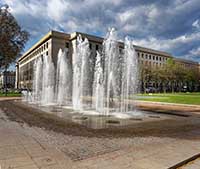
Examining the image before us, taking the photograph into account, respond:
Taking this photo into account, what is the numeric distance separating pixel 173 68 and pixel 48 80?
38814 millimetres

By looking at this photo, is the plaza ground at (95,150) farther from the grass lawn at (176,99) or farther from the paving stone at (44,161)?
the grass lawn at (176,99)

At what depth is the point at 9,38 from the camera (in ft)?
87.4

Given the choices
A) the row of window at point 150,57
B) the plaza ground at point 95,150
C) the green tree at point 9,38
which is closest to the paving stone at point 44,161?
the plaza ground at point 95,150

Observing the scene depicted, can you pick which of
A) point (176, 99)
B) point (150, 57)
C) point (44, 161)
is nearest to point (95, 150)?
point (44, 161)

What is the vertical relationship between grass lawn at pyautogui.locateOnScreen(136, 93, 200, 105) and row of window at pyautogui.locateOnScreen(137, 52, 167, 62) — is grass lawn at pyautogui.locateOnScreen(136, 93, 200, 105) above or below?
below

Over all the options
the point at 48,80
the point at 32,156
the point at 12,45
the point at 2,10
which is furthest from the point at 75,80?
the point at 32,156

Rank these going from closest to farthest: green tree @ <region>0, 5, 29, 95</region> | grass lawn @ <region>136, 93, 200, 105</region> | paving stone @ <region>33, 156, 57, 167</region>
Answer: paving stone @ <region>33, 156, 57, 167</region>, grass lawn @ <region>136, 93, 200, 105</region>, green tree @ <region>0, 5, 29, 95</region>

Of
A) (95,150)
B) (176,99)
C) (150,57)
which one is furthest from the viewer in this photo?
(150,57)

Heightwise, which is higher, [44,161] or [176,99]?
[176,99]

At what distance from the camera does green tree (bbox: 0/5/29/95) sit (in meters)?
25.8

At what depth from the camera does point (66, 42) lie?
5806 centimetres

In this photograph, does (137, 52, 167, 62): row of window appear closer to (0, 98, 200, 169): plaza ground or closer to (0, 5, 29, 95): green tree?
(0, 5, 29, 95): green tree

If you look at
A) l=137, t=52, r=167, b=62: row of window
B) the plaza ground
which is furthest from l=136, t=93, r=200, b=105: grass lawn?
l=137, t=52, r=167, b=62: row of window

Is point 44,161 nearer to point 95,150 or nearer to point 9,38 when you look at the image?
point 95,150
